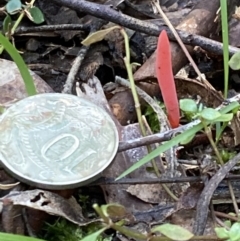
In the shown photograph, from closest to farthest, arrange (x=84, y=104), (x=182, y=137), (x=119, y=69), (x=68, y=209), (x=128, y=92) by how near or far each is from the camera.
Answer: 1. (x=182, y=137)
2. (x=68, y=209)
3. (x=84, y=104)
4. (x=128, y=92)
5. (x=119, y=69)

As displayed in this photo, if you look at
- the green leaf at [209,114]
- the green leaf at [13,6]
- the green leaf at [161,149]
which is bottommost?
the green leaf at [161,149]

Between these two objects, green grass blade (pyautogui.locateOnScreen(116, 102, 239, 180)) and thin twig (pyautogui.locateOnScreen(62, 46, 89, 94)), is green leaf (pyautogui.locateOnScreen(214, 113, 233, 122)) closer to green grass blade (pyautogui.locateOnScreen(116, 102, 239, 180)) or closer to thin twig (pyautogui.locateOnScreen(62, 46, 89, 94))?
green grass blade (pyautogui.locateOnScreen(116, 102, 239, 180))

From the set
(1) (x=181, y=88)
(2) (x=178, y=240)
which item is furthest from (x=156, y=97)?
(2) (x=178, y=240)

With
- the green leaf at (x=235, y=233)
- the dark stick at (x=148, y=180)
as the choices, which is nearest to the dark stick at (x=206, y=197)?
the dark stick at (x=148, y=180)

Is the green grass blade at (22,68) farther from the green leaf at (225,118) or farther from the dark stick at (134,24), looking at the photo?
the green leaf at (225,118)

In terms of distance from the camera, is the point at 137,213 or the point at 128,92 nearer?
the point at 137,213

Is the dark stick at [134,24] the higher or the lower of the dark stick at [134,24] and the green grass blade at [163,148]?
the higher

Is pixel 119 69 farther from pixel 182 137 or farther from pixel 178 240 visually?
pixel 178 240
